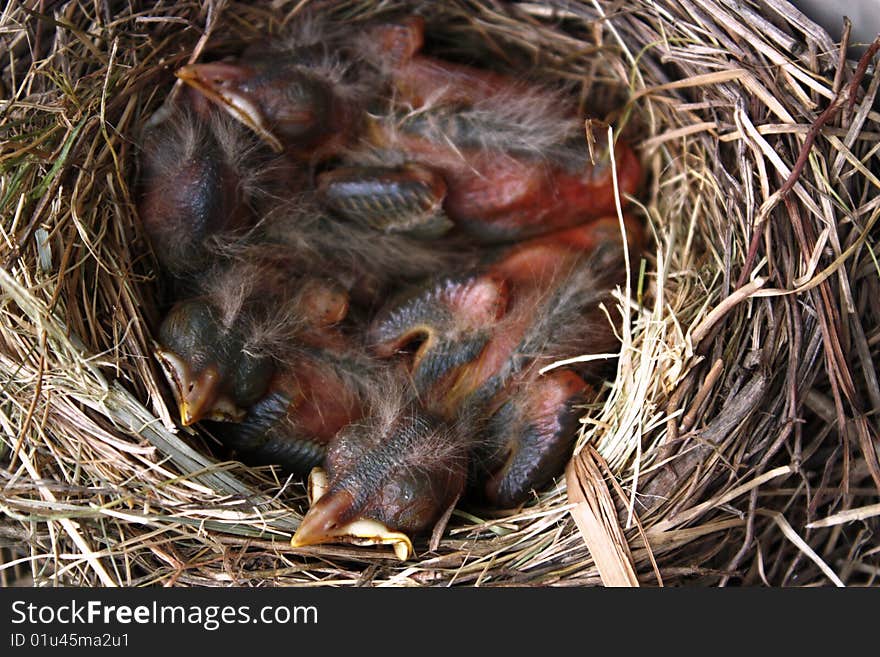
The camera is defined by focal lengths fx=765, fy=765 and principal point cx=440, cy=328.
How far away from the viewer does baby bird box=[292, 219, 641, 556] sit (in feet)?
4.17

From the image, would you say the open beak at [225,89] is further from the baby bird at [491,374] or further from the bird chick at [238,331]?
the baby bird at [491,374]

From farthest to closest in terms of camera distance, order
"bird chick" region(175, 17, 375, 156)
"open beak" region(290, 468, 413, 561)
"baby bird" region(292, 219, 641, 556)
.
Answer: "bird chick" region(175, 17, 375, 156) < "baby bird" region(292, 219, 641, 556) < "open beak" region(290, 468, 413, 561)

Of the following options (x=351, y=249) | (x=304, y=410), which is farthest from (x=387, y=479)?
(x=351, y=249)

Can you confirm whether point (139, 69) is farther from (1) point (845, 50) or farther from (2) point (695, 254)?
(1) point (845, 50)

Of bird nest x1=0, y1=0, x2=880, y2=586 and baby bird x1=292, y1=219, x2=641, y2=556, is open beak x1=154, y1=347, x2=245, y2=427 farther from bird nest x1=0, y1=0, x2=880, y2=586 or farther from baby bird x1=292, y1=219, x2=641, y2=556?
baby bird x1=292, y1=219, x2=641, y2=556

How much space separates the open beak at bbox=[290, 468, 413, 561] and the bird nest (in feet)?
0.13

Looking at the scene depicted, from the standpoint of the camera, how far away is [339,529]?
3.86 ft

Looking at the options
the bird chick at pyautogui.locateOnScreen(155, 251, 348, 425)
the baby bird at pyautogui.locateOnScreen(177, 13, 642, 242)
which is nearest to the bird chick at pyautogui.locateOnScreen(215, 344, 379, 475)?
the bird chick at pyautogui.locateOnScreen(155, 251, 348, 425)

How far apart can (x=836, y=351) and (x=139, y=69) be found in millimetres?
1260

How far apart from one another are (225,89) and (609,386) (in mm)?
866

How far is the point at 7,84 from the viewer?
131 centimetres

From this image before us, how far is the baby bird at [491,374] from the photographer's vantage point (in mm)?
1271

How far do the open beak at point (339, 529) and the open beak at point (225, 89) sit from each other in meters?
0.67

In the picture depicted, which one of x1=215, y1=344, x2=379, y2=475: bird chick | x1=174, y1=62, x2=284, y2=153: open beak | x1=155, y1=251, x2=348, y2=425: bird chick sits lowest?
x1=215, y1=344, x2=379, y2=475: bird chick
